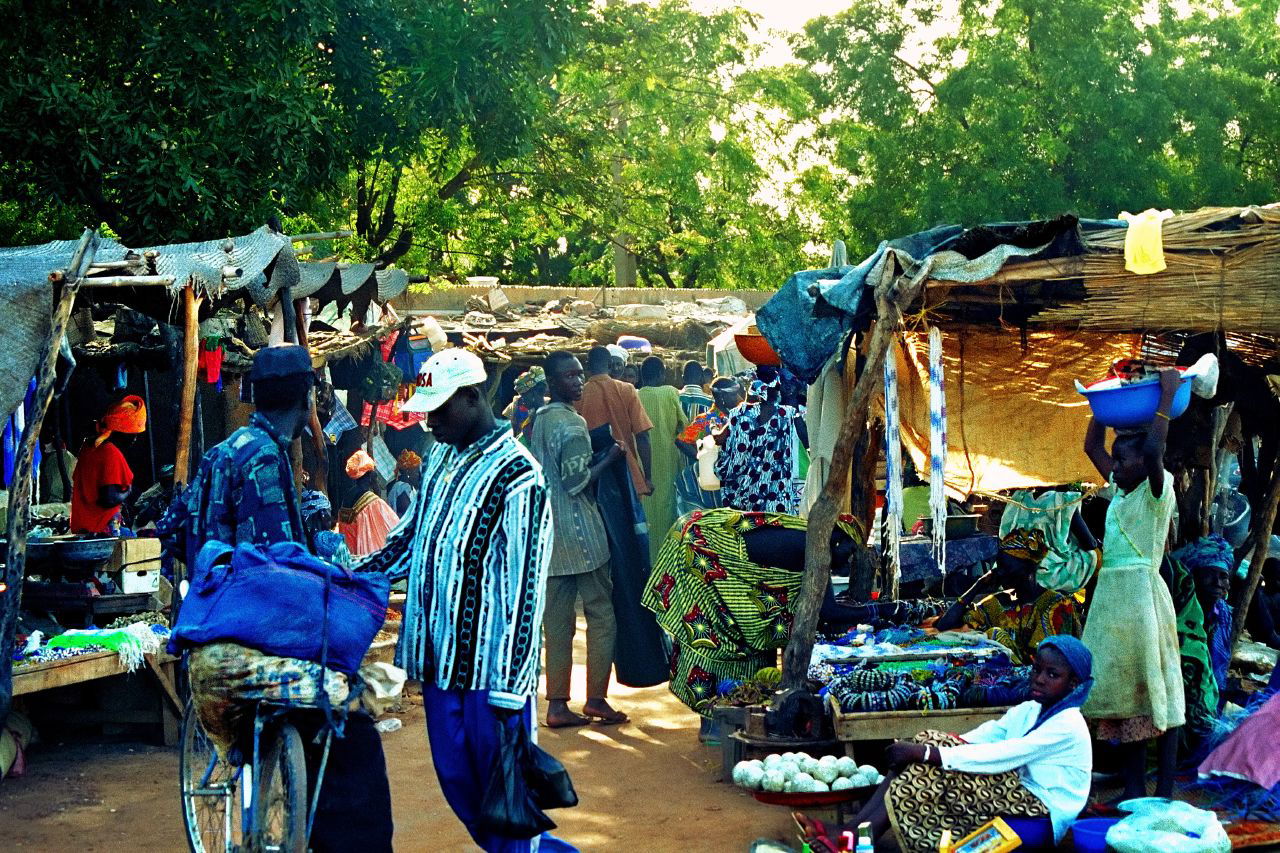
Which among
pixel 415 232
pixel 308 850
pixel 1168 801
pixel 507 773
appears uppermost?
pixel 415 232

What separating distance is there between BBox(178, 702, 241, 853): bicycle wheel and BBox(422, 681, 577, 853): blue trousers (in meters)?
0.85

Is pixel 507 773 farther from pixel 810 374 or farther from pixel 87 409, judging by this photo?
pixel 87 409

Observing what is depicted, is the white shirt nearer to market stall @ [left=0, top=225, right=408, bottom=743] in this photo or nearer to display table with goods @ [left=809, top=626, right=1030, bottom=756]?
display table with goods @ [left=809, top=626, right=1030, bottom=756]

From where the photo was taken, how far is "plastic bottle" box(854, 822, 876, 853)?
17.6 ft

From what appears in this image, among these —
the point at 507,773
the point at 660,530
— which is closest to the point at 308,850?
the point at 507,773

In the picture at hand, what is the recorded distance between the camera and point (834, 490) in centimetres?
699

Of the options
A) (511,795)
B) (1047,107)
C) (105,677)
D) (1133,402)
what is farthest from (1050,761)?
(1047,107)

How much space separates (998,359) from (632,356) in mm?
8064

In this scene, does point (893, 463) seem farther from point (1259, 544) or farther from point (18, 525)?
point (18, 525)

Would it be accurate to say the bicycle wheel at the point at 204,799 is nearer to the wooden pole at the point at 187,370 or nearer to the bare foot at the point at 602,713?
the wooden pole at the point at 187,370

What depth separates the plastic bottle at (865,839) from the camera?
537 centimetres

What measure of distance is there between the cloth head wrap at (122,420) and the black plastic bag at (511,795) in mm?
6665

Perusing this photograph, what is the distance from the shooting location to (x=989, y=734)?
5809 mm

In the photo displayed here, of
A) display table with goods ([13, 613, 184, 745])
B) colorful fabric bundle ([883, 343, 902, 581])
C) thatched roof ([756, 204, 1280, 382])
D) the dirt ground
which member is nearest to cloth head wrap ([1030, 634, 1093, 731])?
the dirt ground
